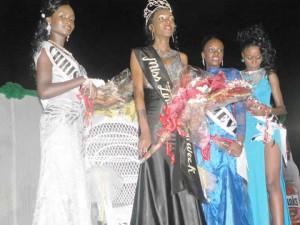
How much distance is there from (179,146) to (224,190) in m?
0.50

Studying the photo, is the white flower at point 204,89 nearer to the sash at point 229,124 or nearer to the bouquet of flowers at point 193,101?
the bouquet of flowers at point 193,101

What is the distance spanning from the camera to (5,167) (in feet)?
9.70

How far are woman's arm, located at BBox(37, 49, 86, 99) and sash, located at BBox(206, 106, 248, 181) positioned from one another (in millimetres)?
952

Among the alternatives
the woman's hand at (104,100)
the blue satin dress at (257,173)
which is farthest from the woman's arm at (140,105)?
the blue satin dress at (257,173)

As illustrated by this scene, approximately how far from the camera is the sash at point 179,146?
8.02 feet

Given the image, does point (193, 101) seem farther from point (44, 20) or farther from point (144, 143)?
point (44, 20)

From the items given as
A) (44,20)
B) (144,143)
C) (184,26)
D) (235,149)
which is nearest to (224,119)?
(235,149)

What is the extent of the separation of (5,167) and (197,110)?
4.41ft

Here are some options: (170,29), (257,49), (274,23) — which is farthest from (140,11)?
(170,29)

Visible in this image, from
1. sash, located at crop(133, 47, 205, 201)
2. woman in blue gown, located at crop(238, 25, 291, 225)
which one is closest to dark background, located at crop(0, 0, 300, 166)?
woman in blue gown, located at crop(238, 25, 291, 225)

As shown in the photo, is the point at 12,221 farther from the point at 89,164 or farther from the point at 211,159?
the point at 211,159

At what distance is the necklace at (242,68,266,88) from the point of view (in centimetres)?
319

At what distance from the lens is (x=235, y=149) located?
278 cm

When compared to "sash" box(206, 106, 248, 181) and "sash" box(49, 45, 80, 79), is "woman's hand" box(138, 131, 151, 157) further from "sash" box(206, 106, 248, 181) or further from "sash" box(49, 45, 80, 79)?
"sash" box(206, 106, 248, 181)
